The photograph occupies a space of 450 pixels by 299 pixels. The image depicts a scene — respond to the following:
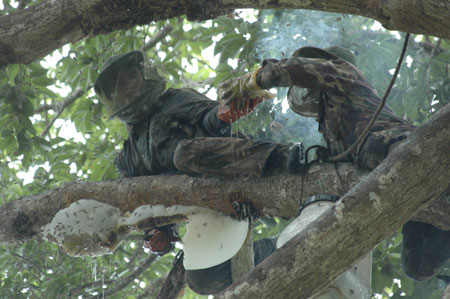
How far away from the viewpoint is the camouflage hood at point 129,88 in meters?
4.25

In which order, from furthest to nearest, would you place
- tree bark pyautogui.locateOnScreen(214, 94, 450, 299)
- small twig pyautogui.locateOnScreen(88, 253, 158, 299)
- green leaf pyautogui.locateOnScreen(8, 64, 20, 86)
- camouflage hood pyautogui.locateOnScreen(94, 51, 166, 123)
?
small twig pyautogui.locateOnScreen(88, 253, 158, 299) < green leaf pyautogui.locateOnScreen(8, 64, 20, 86) < camouflage hood pyautogui.locateOnScreen(94, 51, 166, 123) < tree bark pyautogui.locateOnScreen(214, 94, 450, 299)

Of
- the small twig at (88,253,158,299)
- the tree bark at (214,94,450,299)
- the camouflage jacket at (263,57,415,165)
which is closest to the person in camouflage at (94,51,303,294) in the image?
the camouflage jacket at (263,57,415,165)

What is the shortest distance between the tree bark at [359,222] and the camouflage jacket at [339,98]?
601 mm

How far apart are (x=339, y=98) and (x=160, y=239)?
1.53 metres

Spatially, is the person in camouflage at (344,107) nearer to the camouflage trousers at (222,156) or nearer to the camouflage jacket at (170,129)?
the camouflage trousers at (222,156)

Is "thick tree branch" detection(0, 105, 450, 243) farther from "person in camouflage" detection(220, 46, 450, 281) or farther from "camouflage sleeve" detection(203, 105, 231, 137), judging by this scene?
"camouflage sleeve" detection(203, 105, 231, 137)

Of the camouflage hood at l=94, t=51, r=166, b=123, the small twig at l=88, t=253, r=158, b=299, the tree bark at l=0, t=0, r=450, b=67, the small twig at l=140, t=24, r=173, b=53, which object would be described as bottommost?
the small twig at l=88, t=253, r=158, b=299

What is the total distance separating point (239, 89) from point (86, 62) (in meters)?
2.03

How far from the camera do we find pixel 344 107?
3518mm

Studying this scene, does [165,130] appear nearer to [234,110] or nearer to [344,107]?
[234,110]

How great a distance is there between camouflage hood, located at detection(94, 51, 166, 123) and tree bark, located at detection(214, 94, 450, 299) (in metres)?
1.94

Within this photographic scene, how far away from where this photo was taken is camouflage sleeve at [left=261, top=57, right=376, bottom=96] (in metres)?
3.38

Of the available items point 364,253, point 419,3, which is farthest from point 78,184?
point 419,3

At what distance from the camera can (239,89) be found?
3.49 metres
